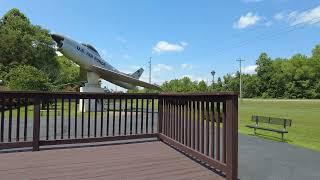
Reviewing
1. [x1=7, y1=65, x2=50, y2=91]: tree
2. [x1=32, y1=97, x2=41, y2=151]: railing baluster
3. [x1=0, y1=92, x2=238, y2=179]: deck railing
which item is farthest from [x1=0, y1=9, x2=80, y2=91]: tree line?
[x1=32, y1=97, x2=41, y2=151]: railing baluster

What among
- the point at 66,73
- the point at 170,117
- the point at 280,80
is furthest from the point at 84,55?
the point at 280,80

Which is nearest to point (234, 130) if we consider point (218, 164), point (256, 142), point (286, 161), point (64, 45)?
point (218, 164)

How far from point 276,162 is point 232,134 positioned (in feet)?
9.16

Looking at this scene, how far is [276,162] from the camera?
23.1 ft

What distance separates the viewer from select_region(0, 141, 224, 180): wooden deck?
16.9 feet

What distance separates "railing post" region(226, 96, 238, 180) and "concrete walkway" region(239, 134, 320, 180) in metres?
0.81

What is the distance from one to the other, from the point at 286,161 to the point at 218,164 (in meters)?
2.61

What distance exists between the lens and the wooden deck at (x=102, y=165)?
5164 millimetres

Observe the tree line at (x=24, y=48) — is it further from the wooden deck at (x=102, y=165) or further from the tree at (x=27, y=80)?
the wooden deck at (x=102, y=165)

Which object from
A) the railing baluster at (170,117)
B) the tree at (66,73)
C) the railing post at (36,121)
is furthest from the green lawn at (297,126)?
the tree at (66,73)

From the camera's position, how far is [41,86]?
1382 inches

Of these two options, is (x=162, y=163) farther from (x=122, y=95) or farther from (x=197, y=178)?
(x=122, y=95)

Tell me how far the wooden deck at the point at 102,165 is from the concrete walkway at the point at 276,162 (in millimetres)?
1022

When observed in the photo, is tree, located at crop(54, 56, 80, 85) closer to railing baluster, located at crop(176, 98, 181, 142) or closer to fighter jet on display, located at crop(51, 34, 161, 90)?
fighter jet on display, located at crop(51, 34, 161, 90)
